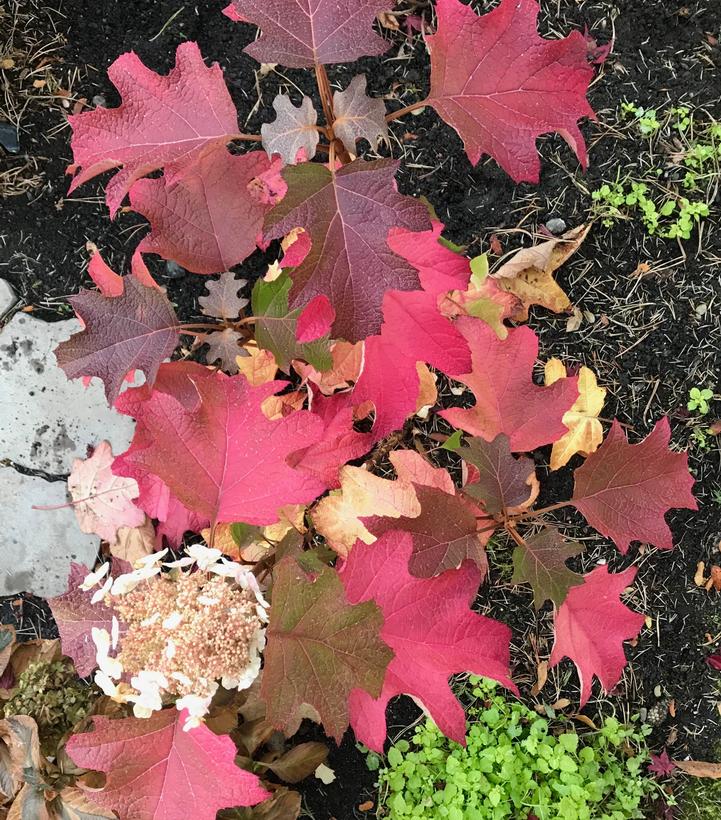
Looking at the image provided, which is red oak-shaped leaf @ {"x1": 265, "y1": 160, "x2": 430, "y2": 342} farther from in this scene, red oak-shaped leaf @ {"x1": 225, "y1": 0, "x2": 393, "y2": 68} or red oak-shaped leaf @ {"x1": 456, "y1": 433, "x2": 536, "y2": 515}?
red oak-shaped leaf @ {"x1": 456, "y1": 433, "x2": 536, "y2": 515}

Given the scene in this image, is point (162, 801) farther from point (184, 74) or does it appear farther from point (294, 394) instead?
point (184, 74)

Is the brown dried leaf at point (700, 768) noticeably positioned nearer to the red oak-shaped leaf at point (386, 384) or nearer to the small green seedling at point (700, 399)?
the small green seedling at point (700, 399)

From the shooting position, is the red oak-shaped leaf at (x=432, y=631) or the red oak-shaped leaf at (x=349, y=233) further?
the red oak-shaped leaf at (x=432, y=631)

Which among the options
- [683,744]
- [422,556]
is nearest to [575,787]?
[683,744]

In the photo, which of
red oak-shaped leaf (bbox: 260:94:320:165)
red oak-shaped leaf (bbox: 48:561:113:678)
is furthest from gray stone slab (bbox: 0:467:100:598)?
red oak-shaped leaf (bbox: 260:94:320:165)

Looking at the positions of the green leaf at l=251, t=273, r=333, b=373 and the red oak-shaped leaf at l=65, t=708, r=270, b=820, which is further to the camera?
the green leaf at l=251, t=273, r=333, b=373

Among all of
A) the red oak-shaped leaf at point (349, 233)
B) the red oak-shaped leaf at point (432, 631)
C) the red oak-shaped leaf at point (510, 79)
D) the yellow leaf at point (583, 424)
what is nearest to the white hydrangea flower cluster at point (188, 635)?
the red oak-shaped leaf at point (432, 631)

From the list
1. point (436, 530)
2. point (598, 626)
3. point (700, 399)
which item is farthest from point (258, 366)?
point (700, 399)
